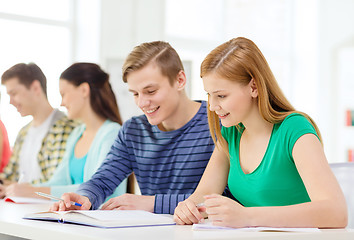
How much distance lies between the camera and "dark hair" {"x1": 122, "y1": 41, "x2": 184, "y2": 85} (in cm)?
188

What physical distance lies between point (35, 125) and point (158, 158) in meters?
1.11

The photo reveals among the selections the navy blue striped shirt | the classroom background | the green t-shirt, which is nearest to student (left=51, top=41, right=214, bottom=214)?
the navy blue striped shirt

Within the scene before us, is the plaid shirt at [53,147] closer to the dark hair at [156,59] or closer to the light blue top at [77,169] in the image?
the light blue top at [77,169]

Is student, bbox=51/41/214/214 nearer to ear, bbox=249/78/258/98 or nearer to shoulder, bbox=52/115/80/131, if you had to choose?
ear, bbox=249/78/258/98

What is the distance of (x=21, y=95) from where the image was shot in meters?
2.81

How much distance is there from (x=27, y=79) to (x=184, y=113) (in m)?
1.18

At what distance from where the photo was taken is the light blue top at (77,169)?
2564 mm

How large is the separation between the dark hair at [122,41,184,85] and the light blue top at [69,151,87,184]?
2.52ft

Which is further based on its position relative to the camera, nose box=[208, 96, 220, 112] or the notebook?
the notebook

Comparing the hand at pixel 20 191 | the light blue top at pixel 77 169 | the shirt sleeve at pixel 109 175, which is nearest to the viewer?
the shirt sleeve at pixel 109 175

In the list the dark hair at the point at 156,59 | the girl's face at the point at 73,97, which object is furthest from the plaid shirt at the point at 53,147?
the dark hair at the point at 156,59

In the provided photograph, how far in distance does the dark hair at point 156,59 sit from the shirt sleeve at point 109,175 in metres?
0.28

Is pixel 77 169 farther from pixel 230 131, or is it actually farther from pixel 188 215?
pixel 188 215

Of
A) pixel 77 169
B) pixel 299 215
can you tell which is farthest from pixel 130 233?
pixel 77 169
